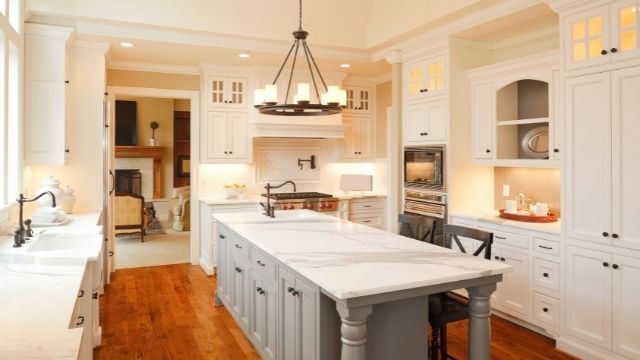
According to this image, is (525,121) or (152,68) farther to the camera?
(152,68)

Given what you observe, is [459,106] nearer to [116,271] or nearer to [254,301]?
[254,301]

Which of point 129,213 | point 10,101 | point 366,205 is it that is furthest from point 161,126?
point 10,101

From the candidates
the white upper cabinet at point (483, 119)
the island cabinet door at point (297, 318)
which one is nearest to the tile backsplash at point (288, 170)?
the white upper cabinet at point (483, 119)

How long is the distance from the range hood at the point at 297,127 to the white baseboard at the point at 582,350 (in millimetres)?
3735

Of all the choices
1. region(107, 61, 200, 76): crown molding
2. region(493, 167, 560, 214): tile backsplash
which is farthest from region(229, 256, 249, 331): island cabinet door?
region(107, 61, 200, 76): crown molding

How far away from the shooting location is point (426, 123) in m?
4.93

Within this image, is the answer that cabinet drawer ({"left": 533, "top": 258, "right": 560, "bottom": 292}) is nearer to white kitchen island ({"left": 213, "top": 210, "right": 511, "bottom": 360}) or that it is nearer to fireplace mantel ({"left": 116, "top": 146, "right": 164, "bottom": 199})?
white kitchen island ({"left": 213, "top": 210, "right": 511, "bottom": 360})

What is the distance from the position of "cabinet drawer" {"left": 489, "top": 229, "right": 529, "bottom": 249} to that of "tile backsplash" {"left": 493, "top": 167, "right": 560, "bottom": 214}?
0.63m

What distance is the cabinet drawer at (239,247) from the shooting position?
11.3 ft

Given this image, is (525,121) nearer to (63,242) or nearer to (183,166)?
(63,242)

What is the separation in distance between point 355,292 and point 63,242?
7.53 ft

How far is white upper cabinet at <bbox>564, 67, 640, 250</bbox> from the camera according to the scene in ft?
9.77

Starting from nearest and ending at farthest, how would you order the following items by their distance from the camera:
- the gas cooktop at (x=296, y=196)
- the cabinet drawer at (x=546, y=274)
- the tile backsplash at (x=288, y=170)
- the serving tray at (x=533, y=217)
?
the cabinet drawer at (x=546, y=274) < the serving tray at (x=533, y=217) < the gas cooktop at (x=296, y=196) < the tile backsplash at (x=288, y=170)

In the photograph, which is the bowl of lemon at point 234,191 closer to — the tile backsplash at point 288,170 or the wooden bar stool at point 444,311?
the tile backsplash at point 288,170
